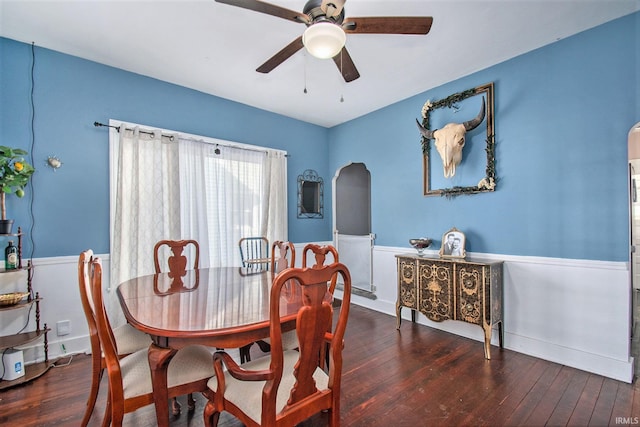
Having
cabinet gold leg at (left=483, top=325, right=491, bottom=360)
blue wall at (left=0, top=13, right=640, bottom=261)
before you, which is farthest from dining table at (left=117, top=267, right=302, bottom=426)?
cabinet gold leg at (left=483, top=325, right=491, bottom=360)

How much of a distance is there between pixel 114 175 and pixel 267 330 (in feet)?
8.75

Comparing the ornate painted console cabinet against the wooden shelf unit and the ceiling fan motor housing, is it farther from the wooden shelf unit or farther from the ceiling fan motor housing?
the wooden shelf unit

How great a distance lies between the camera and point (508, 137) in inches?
117

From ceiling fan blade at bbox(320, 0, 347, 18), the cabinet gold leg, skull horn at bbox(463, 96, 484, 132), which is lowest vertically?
the cabinet gold leg

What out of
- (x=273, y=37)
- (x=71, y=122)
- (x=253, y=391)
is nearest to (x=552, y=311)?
(x=253, y=391)

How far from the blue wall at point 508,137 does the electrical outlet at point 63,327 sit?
0.65m

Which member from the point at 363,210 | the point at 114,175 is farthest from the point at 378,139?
the point at 114,175

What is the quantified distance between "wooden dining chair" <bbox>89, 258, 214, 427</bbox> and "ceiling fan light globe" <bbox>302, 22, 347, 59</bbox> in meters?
1.64

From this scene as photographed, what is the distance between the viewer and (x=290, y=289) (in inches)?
80.7

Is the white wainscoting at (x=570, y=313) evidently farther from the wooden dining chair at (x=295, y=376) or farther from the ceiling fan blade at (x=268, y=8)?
the ceiling fan blade at (x=268, y=8)

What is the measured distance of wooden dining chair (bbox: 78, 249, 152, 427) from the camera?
56.5 inches

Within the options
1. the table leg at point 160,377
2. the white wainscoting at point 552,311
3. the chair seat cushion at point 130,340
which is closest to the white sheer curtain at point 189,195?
the white wainscoting at point 552,311

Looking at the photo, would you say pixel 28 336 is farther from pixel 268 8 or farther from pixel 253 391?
pixel 268 8

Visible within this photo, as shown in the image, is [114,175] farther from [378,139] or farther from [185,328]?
[378,139]
